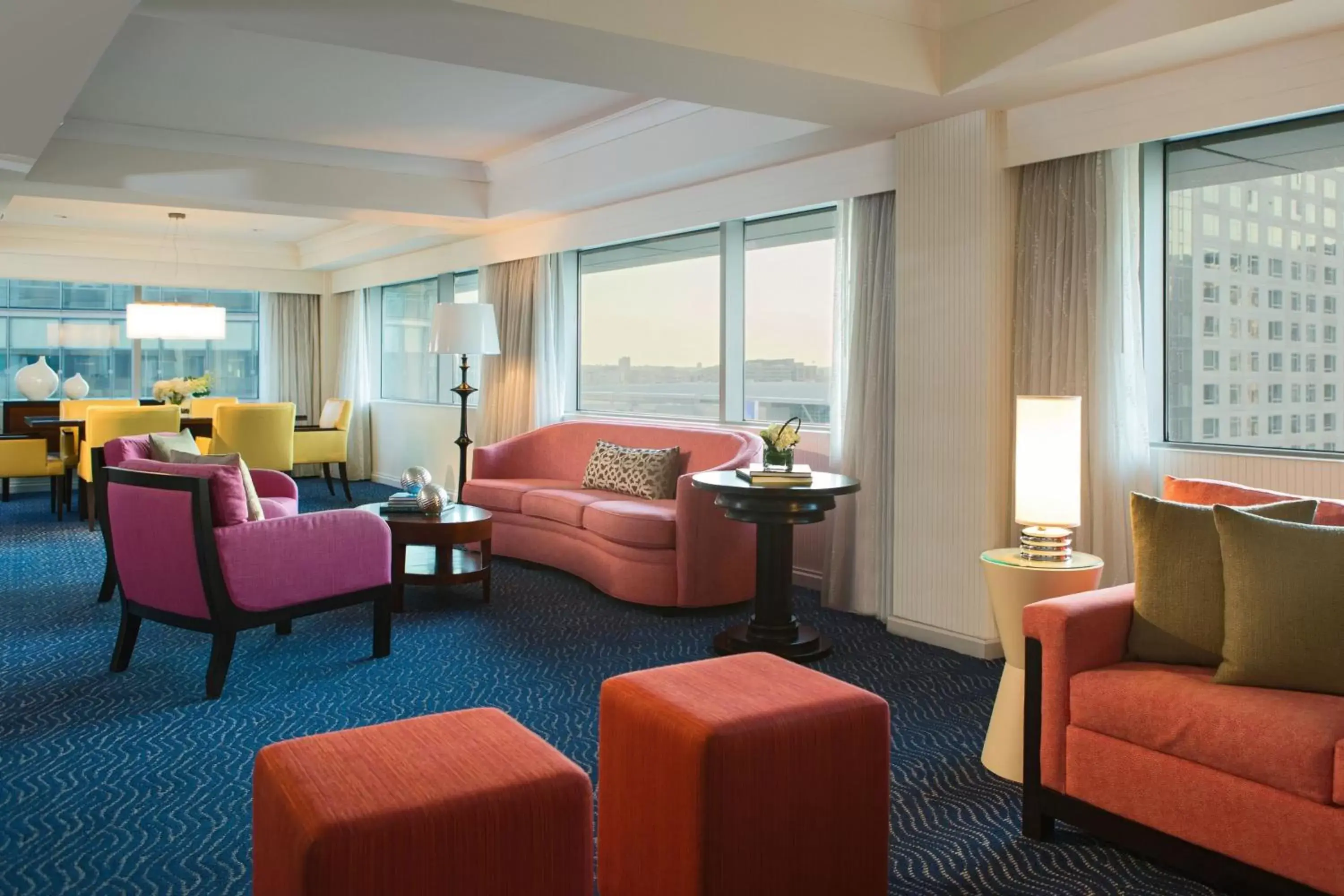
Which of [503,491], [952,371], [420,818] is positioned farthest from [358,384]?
[420,818]

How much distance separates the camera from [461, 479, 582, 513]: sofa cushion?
6.66 meters

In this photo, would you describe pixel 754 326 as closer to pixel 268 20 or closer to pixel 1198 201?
pixel 1198 201

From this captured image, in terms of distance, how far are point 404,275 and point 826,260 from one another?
5285mm

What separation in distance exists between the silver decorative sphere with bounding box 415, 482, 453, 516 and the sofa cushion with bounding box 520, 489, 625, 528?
2.24 feet

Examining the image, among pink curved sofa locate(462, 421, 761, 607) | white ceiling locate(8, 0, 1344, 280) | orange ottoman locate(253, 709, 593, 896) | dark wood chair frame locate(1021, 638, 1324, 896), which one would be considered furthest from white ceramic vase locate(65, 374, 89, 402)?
dark wood chair frame locate(1021, 638, 1324, 896)

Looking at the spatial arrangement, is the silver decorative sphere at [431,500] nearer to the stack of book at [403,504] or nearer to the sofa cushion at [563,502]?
the stack of book at [403,504]

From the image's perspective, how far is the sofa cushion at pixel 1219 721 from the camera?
Result: 2.26 m

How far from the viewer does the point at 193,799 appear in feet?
10.00

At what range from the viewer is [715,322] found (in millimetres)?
6875

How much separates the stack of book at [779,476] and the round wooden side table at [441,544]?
158 cm

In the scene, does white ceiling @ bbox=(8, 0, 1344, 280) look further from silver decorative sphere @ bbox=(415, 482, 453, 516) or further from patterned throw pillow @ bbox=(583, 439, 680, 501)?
silver decorative sphere @ bbox=(415, 482, 453, 516)

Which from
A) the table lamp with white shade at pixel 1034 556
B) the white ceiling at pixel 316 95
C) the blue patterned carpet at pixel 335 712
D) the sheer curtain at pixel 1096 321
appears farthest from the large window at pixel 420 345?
the table lamp with white shade at pixel 1034 556

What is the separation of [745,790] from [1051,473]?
1615mm

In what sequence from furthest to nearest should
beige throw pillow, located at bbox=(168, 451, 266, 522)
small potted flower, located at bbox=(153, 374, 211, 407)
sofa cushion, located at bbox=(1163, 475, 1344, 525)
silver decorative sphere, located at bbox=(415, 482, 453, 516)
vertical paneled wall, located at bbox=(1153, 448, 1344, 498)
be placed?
1. small potted flower, located at bbox=(153, 374, 211, 407)
2. silver decorative sphere, located at bbox=(415, 482, 453, 516)
3. beige throw pillow, located at bbox=(168, 451, 266, 522)
4. vertical paneled wall, located at bbox=(1153, 448, 1344, 498)
5. sofa cushion, located at bbox=(1163, 475, 1344, 525)
